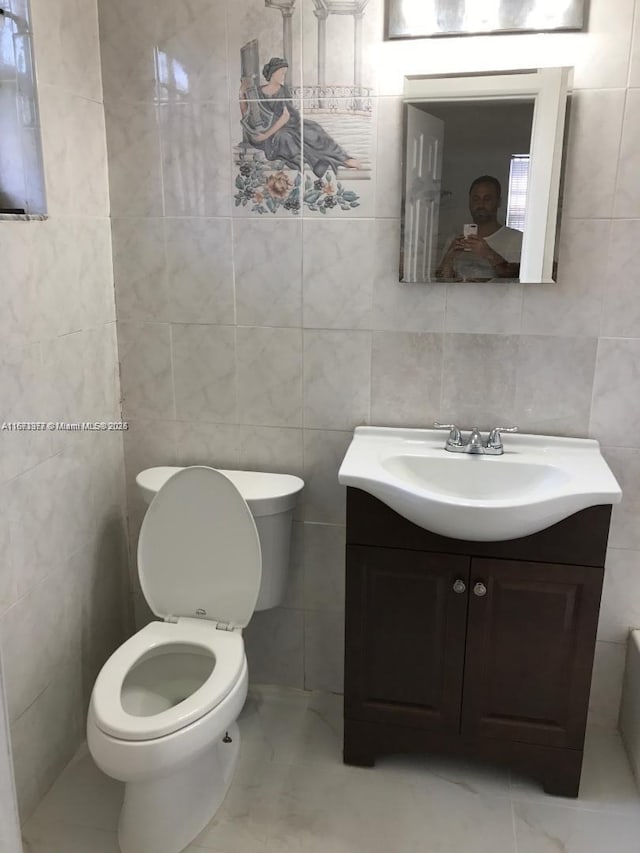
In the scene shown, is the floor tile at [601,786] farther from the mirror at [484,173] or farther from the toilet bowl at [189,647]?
the mirror at [484,173]

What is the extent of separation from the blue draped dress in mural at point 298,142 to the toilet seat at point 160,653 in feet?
4.20

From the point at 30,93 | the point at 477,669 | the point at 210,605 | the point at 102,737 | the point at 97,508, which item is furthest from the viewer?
the point at 97,508

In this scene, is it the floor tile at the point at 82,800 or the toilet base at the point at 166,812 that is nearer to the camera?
the toilet base at the point at 166,812

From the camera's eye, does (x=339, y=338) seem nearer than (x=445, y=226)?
No

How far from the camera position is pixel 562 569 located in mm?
1764

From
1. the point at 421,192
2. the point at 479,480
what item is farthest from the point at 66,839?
the point at 421,192

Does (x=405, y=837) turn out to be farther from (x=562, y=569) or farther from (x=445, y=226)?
(x=445, y=226)

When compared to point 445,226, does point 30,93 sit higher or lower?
higher

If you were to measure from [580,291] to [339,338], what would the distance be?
Answer: 66 cm

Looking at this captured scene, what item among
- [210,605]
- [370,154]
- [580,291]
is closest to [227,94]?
[370,154]

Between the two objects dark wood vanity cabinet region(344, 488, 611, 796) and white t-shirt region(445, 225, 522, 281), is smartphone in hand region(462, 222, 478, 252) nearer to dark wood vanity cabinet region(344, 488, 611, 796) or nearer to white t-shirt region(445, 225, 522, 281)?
white t-shirt region(445, 225, 522, 281)

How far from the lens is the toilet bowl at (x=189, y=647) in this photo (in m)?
1.71

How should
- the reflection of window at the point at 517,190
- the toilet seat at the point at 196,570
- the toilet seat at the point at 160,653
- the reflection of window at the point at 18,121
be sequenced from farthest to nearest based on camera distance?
the toilet seat at the point at 196,570
the reflection of window at the point at 517,190
the reflection of window at the point at 18,121
the toilet seat at the point at 160,653

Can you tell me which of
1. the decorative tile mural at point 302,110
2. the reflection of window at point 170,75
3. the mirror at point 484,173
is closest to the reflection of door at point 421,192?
the mirror at point 484,173
